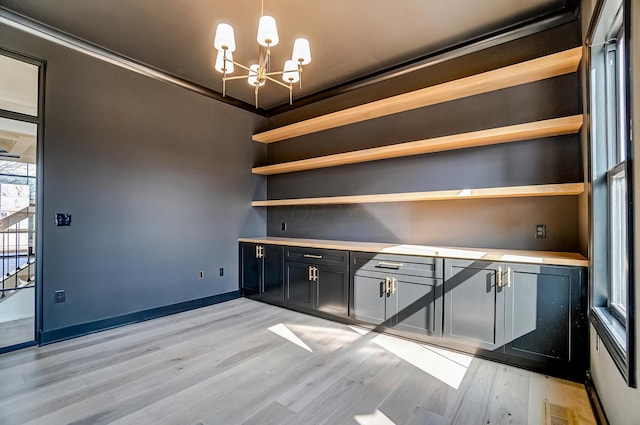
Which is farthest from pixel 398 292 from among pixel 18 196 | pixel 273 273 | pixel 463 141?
pixel 18 196

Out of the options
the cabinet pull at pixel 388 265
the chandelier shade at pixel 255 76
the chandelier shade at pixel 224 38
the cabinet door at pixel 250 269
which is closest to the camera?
the chandelier shade at pixel 224 38

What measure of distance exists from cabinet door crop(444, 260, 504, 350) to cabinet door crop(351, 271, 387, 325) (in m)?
0.62

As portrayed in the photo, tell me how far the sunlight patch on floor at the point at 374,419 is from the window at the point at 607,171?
127 cm

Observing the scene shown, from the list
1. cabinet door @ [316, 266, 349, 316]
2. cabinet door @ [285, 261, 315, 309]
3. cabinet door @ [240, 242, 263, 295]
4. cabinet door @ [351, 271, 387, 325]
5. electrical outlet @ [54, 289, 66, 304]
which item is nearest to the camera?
electrical outlet @ [54, 289, 66, 304]

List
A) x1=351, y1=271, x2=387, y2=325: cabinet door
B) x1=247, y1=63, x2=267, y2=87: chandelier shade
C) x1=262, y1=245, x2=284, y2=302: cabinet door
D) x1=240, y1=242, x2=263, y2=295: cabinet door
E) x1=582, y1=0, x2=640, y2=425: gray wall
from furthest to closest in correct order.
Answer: x1=240, y1=242, x2=263, y2=295: cabinet door → x1=262, y1=245, x2=284, y2=302: cabinet door → x1=351, y1=271, x2=387, y2=325: cabinet door → x1=247, y1=63, x2=267, y2=87: chandelier shade → x1=582, y1=0, x2=640, y2=425: gray wall

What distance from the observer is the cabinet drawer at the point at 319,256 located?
3.42 m

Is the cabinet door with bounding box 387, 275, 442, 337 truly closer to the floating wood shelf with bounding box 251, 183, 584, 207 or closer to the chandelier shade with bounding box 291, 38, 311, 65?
the floating wood shelf with bounding box 251, 183, 584, 207

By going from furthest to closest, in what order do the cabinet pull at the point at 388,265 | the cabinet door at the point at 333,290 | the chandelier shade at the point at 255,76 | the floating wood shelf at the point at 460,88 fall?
1. the cabinet door at the point at 333,290
2. the cabinet pull at the point at 388,265
3. the floating wood shelf at the point at 460,88
4. the chandelier shade at the point at 255,76

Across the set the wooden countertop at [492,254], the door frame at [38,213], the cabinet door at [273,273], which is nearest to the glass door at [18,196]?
the door frame at [38,213]

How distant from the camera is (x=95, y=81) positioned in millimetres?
3164

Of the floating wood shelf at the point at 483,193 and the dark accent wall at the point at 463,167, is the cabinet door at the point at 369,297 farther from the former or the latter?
the floating wood shelf at the point at 483,193

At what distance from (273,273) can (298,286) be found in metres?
0.44

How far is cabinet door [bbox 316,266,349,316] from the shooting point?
3.40m

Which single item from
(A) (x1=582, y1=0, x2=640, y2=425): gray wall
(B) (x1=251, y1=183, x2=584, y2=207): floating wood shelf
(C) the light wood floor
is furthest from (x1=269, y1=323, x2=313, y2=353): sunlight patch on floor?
(A) (x1=582, y1=0, x2=640, y2=425): gray wall
